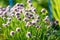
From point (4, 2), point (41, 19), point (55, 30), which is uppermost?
point (4, 2)

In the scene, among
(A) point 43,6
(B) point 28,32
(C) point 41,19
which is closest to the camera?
(B) point 28,32

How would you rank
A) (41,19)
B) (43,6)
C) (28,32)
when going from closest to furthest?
1. (28,32)
2. (41,19)
3. (43,6)

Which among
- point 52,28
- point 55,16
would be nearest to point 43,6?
point 55,16

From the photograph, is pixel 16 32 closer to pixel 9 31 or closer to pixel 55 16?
pixel 9 31

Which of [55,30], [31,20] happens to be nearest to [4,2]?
[31,20]

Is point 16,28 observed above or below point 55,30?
above

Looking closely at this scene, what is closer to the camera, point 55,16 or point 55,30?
Answer: point 55,30

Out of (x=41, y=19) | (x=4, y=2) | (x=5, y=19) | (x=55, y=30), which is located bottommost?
(x=55, y=30)

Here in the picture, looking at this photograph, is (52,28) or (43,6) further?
(43,6)

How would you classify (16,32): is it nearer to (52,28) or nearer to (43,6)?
(52,28)
